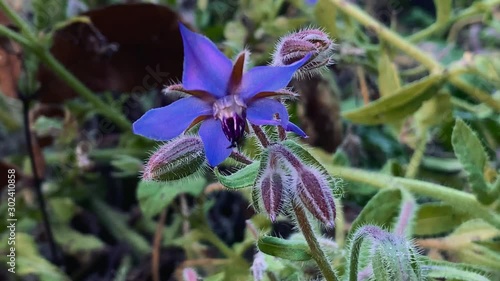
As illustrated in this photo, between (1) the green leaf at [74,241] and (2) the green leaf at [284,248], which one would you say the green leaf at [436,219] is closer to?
(2) the green leaf at [284,248]

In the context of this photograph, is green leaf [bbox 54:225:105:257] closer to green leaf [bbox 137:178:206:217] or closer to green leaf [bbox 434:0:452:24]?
green leaf [bbox 137:178:206:217]

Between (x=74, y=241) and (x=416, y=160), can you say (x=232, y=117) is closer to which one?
(x=416, y=160)

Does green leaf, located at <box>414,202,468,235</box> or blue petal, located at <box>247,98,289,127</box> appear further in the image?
green leaf, located at <box>414,202,468,235</box>

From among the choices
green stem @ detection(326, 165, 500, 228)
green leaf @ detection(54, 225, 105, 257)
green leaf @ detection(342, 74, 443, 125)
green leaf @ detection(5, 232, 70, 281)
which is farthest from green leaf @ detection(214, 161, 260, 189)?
green leaf @ detection(54, 225, 105, 257)

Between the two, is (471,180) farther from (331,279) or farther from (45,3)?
(45,3)

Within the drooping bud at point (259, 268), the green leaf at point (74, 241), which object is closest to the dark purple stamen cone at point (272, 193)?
the drooping bud at point (259, 268)

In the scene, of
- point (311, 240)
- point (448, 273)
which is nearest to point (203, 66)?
point (311, 240)
